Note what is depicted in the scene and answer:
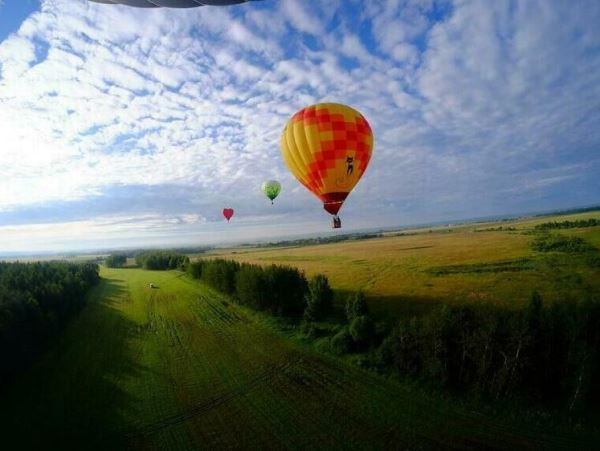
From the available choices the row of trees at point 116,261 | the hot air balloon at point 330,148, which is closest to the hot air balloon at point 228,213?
the hot air balloon at point 330,148

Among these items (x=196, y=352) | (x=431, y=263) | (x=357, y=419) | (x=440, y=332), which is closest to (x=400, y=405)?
(x=357, y=419)

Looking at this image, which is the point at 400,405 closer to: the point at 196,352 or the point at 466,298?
the point at 196,352

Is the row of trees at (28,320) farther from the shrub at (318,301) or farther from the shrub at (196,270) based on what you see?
the shrub at (318,301)

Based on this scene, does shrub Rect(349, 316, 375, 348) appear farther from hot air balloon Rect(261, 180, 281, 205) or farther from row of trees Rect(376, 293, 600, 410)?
hot air balloon Rect(261, 180, 281, 205)

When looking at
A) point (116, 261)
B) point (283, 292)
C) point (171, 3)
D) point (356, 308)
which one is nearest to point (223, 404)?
point (356, 308)

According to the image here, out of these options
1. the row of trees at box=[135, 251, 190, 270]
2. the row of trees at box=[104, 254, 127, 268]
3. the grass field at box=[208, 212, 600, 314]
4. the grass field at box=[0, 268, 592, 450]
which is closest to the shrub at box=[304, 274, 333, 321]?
the grass field at box=[0, 268, 592, 450]

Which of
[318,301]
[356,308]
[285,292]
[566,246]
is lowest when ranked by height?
[356,308]

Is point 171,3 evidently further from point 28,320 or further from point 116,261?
point 116,261
